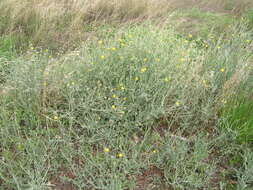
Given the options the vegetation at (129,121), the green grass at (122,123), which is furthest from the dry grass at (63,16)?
the green grass at (122,123)

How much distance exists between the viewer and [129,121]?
2301mm

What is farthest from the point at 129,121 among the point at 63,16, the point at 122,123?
the point at 63,16

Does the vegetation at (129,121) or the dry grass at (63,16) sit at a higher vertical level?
the dry grass at (63,16)

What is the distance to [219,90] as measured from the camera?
2686 mm

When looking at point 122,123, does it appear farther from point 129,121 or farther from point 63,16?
point 63,16

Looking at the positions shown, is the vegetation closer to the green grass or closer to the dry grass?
the green grass

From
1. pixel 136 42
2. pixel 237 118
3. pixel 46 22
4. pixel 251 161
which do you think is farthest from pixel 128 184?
pixel 46 22

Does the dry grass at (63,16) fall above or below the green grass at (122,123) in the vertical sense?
above

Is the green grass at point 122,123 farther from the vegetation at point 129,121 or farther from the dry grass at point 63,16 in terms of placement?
the dry grass at point 63,16

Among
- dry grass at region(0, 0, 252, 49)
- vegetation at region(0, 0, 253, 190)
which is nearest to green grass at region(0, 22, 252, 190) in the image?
vegetation at region(0, 0, 253, 190)

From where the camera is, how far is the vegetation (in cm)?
194

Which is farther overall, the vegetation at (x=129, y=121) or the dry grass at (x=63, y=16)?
the dry grass at (x=63, y=16)

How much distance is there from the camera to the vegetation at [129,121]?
1.94 m

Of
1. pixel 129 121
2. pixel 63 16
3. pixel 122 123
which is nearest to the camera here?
pixel 129 121
